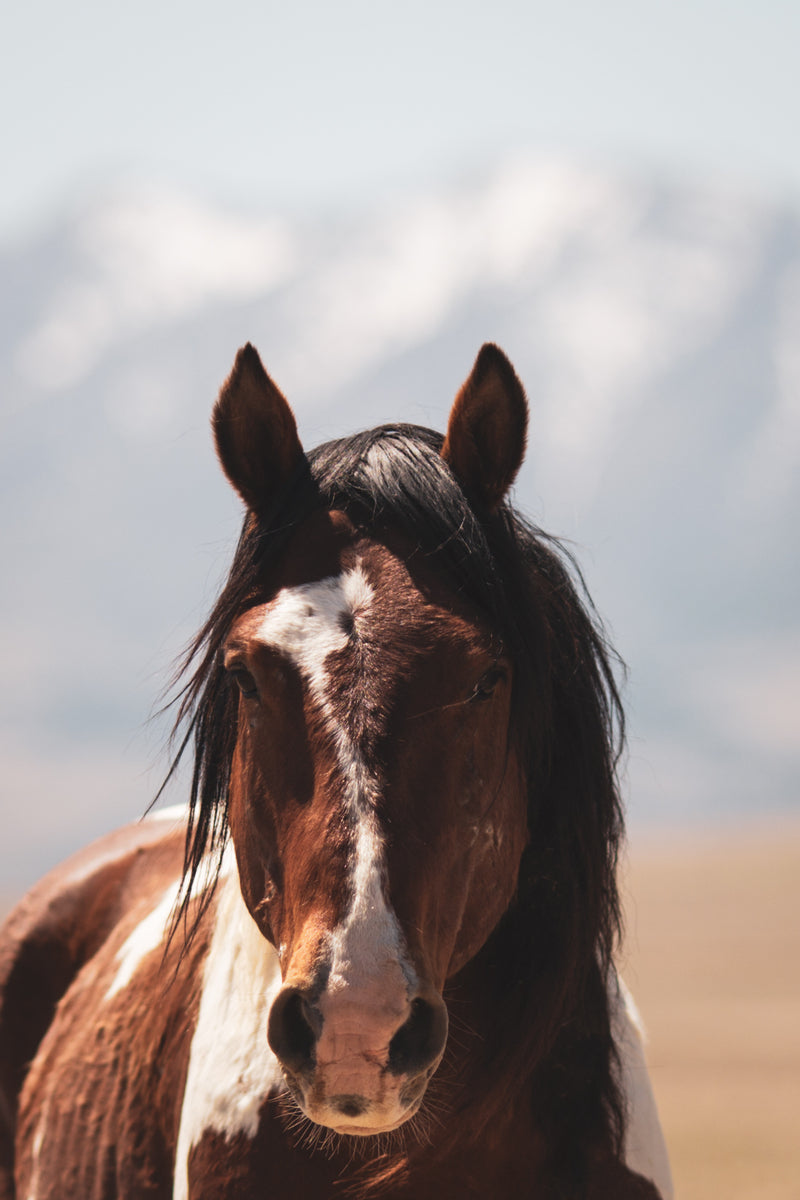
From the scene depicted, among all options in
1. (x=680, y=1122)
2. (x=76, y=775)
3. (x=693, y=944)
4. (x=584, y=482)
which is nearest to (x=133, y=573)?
(x=76, y=775)

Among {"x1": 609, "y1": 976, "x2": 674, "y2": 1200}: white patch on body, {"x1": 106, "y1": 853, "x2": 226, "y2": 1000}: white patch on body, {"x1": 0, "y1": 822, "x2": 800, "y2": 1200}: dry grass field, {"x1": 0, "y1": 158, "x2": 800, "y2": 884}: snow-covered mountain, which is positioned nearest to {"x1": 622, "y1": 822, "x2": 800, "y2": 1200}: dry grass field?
{"x1": 0, "y1": 822, "x2": 800, "y2": 1200}: dry grass field

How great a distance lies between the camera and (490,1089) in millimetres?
2309

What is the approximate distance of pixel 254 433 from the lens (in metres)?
2.50

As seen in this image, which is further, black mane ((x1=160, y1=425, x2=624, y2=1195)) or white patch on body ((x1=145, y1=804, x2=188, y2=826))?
white patch on body ((x1=145, y1=804, x2=188, y2=826))

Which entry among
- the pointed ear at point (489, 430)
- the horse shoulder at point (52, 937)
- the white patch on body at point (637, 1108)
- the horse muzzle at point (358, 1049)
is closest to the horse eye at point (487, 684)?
the pointed ear at point (489, 430)

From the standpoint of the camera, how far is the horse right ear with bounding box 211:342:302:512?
246 centimetres

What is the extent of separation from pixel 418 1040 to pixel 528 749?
2.32 ft

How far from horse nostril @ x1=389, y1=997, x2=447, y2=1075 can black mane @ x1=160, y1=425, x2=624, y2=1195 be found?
55cm

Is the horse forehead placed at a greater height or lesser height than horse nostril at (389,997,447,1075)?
greater

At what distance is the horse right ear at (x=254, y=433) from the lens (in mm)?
2465

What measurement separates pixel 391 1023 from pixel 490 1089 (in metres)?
0.65

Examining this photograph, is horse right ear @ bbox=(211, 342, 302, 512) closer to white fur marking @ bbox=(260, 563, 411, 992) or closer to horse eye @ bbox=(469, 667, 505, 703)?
white fur marking @ bbox=(260, 563, 411, 992)

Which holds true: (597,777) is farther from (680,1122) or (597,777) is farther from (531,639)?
(680,1122)

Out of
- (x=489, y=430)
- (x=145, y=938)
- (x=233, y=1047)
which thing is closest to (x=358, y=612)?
(x=489, y=430)
